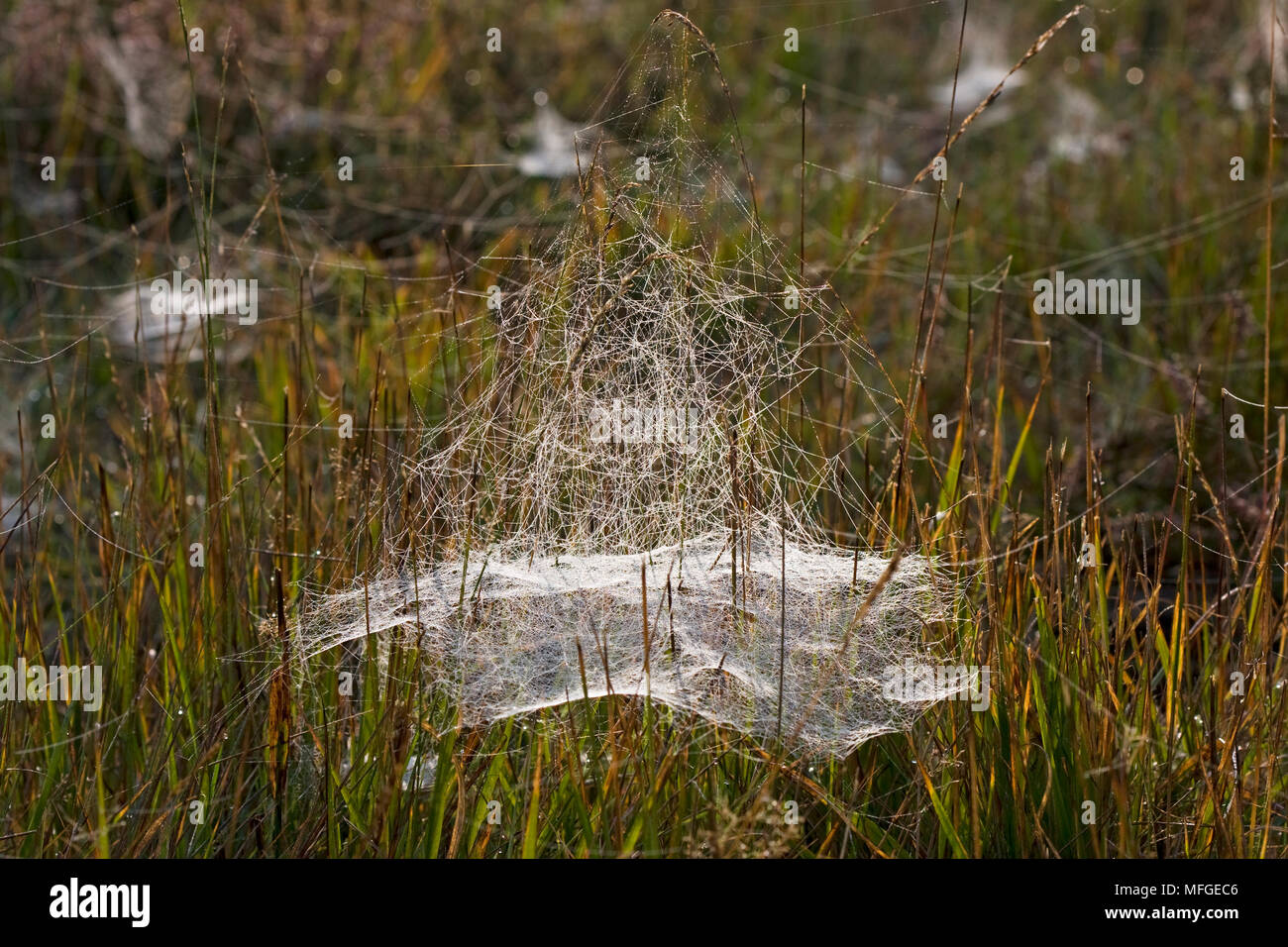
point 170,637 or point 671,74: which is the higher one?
point 671,74

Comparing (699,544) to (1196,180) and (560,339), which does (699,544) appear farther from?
(1196,180)

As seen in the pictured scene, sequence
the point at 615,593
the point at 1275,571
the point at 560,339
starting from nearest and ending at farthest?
the point at 615,593 < the point at 560,339 < the point at 1275,571

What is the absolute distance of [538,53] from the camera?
664cm

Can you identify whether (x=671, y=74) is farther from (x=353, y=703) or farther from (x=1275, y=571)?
(x=1275, y=571)

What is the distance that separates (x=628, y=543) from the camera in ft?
7.02

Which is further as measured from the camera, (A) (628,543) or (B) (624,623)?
(A) (628,543)

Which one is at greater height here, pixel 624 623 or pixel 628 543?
pixel 628 543

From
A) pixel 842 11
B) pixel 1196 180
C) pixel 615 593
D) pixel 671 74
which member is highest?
pixel 842 11

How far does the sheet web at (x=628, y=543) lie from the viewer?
1.81 meters

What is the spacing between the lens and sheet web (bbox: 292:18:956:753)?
181 cm

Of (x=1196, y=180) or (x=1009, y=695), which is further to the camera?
(x=1196, y=180)

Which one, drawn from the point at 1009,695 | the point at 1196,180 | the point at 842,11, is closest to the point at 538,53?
the point at 842,11
